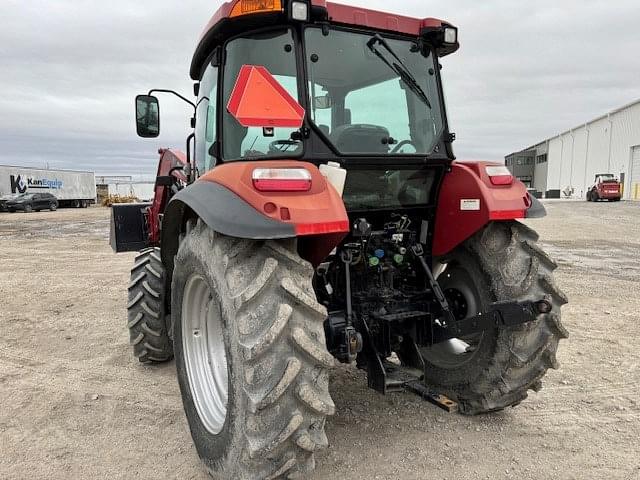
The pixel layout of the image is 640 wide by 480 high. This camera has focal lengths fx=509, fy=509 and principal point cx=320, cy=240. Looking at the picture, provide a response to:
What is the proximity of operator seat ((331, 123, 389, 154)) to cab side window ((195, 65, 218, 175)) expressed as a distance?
0.75 metres

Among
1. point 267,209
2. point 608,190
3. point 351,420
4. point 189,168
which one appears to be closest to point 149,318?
point 189,168

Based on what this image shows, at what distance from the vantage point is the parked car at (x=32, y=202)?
32719 mm

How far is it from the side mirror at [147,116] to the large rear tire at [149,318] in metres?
1.16

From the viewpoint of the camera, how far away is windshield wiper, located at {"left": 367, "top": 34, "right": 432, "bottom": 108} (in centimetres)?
307

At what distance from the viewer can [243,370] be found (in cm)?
216

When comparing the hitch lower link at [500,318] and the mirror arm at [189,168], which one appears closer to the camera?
the hitch lower link at [500,318]

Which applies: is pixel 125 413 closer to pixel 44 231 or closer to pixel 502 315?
pixel 502 315

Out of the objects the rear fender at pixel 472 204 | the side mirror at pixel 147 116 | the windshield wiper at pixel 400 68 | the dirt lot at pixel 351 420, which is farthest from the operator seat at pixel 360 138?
the side mirror at pixel 147 116

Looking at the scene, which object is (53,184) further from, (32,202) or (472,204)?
(472,204)

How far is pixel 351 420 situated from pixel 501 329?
1.13 metres

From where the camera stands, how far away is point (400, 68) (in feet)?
10.5

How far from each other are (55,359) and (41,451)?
179 cm

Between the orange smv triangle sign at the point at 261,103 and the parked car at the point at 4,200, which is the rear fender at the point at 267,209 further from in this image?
the parked car at the point at 4,200

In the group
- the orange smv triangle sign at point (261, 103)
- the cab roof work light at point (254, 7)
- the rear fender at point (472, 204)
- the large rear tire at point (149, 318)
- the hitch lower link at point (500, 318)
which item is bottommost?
the large rear tire at point (149, 318)
